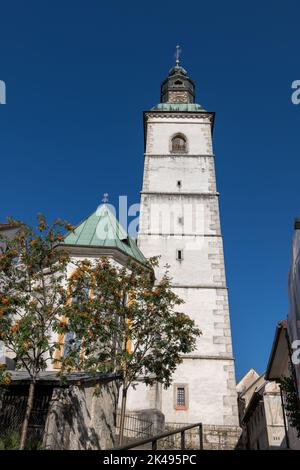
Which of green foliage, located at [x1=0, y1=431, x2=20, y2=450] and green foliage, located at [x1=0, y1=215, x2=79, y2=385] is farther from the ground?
green foliage, located at [x1=0, y1=215, x2=79, y2=385]

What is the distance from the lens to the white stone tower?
17141 millimetres

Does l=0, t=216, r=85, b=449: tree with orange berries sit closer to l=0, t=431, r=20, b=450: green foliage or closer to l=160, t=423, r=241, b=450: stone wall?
l=0, t=431, r=20, b=450: green foliage

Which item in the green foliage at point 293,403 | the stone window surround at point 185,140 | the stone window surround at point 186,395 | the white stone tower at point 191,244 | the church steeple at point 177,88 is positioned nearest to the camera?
the green foliage at point 293,403

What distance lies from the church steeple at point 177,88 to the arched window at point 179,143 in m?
7.04

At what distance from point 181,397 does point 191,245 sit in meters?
8.20

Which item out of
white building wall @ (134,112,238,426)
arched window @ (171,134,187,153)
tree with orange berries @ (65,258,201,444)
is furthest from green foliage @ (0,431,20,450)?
arched window @ (171,134,187,153)

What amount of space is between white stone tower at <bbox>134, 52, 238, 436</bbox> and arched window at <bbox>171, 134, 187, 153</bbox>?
0.07m

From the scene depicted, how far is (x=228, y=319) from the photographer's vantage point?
1927 centimetres

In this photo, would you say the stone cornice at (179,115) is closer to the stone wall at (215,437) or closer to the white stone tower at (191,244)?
the white stone tower at (191,244)

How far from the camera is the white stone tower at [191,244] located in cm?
1714

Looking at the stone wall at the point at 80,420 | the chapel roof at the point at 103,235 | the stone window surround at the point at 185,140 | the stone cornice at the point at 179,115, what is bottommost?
the stone wall at the point at 80,420

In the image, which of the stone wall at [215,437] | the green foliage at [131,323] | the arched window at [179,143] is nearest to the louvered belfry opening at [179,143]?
the arched window at [179,143]
